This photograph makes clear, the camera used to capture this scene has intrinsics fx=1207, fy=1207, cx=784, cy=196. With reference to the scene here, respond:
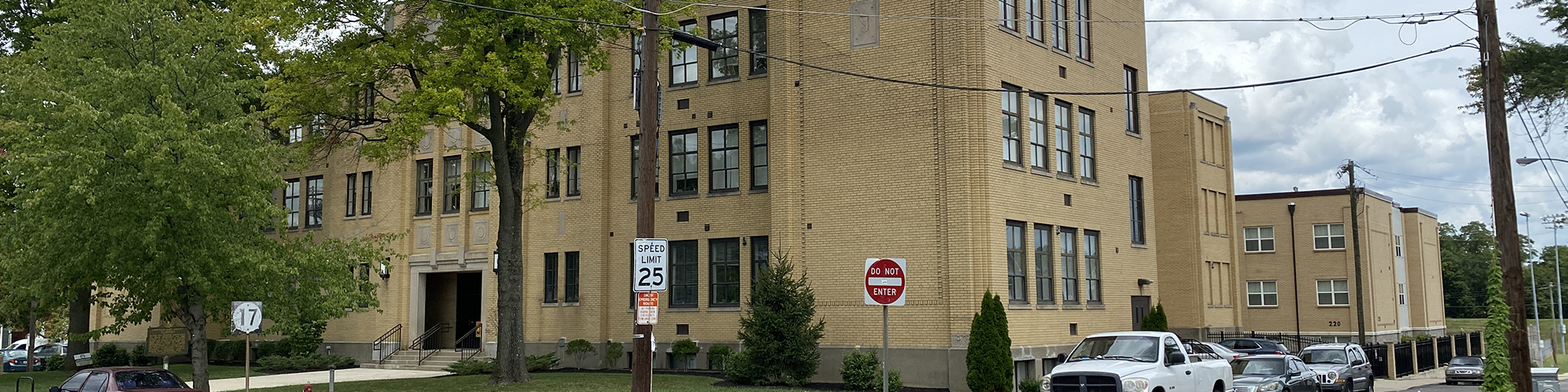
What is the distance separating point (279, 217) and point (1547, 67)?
27931mm

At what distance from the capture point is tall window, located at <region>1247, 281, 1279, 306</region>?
51.0 meters

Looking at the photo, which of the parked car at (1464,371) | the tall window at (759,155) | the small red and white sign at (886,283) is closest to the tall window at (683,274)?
the tall window at (759,155)

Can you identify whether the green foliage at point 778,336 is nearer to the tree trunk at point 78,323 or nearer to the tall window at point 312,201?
the tall window at point 312,201

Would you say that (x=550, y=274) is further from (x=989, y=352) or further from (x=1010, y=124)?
(x=989, y=352)

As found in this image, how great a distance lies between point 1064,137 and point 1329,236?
26566 mm

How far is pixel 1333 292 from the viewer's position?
49.7 meters

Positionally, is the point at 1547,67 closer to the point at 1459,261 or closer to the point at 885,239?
the point at 885,239

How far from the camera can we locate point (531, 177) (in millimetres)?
34188

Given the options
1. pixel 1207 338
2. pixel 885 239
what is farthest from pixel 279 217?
pixel 1207 338

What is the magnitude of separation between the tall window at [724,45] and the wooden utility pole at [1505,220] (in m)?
16.7

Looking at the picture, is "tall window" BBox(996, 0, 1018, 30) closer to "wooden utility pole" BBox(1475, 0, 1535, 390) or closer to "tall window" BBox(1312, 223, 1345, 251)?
"wooden utility pole" BBox(1475, 0, 1535, 390)

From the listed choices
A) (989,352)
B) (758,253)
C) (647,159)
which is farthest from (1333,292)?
(647,159)

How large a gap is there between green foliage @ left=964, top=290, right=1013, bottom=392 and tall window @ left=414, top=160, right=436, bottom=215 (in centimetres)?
1907

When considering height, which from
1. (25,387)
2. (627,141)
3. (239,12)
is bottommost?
(25,387)
